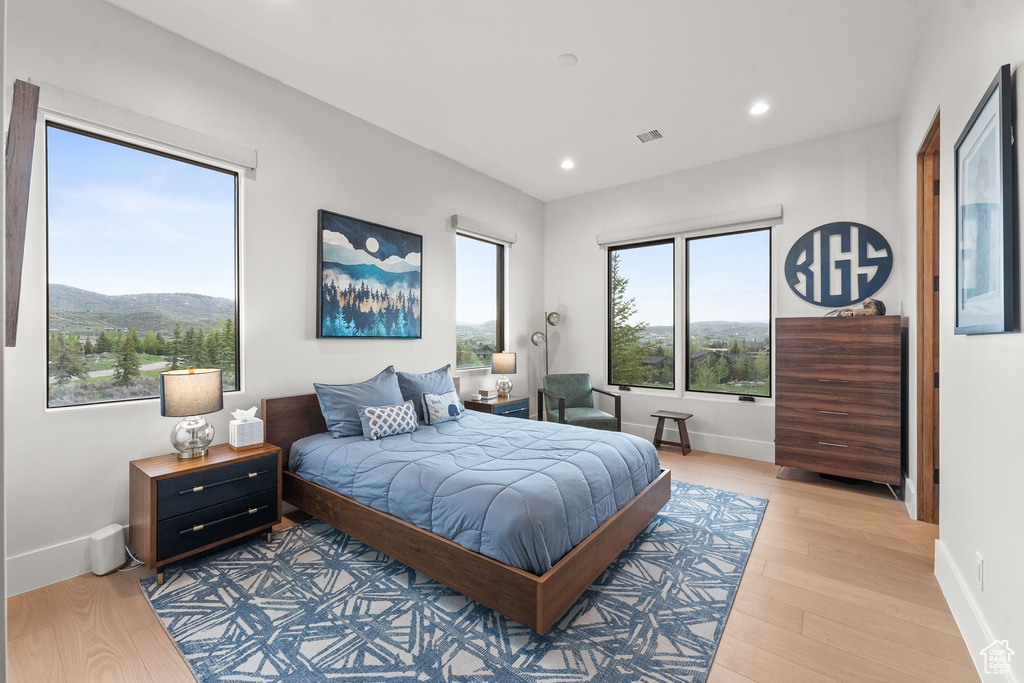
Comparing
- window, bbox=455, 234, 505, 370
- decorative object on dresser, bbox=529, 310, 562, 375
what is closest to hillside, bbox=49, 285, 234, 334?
window, bbox=455, 234, 505, 370

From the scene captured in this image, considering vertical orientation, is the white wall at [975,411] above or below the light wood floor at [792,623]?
above

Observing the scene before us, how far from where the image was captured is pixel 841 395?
148 inches

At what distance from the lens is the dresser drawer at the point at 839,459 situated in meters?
3.58

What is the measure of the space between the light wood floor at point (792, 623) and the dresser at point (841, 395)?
720mm

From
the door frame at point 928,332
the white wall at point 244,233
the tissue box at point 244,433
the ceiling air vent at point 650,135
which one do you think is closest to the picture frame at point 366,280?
the white wall at point 244,233

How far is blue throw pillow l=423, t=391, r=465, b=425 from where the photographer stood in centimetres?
371

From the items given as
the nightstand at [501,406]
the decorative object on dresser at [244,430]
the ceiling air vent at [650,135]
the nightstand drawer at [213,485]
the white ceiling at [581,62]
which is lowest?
the nightstand drawer at [213,485]

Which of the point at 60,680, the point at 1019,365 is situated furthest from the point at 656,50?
the point at 60,680

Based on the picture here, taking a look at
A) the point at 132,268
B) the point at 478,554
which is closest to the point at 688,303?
the point at 478,554

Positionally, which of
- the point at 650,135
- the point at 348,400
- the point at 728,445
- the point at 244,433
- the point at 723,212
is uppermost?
the point at 650,135

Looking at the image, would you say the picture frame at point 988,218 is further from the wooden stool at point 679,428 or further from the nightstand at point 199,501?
the nightstand at point 199,501

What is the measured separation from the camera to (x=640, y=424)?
545 cm

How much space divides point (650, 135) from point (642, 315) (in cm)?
202

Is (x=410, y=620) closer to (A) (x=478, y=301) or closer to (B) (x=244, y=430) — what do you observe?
(B) (x=244, y=430)
